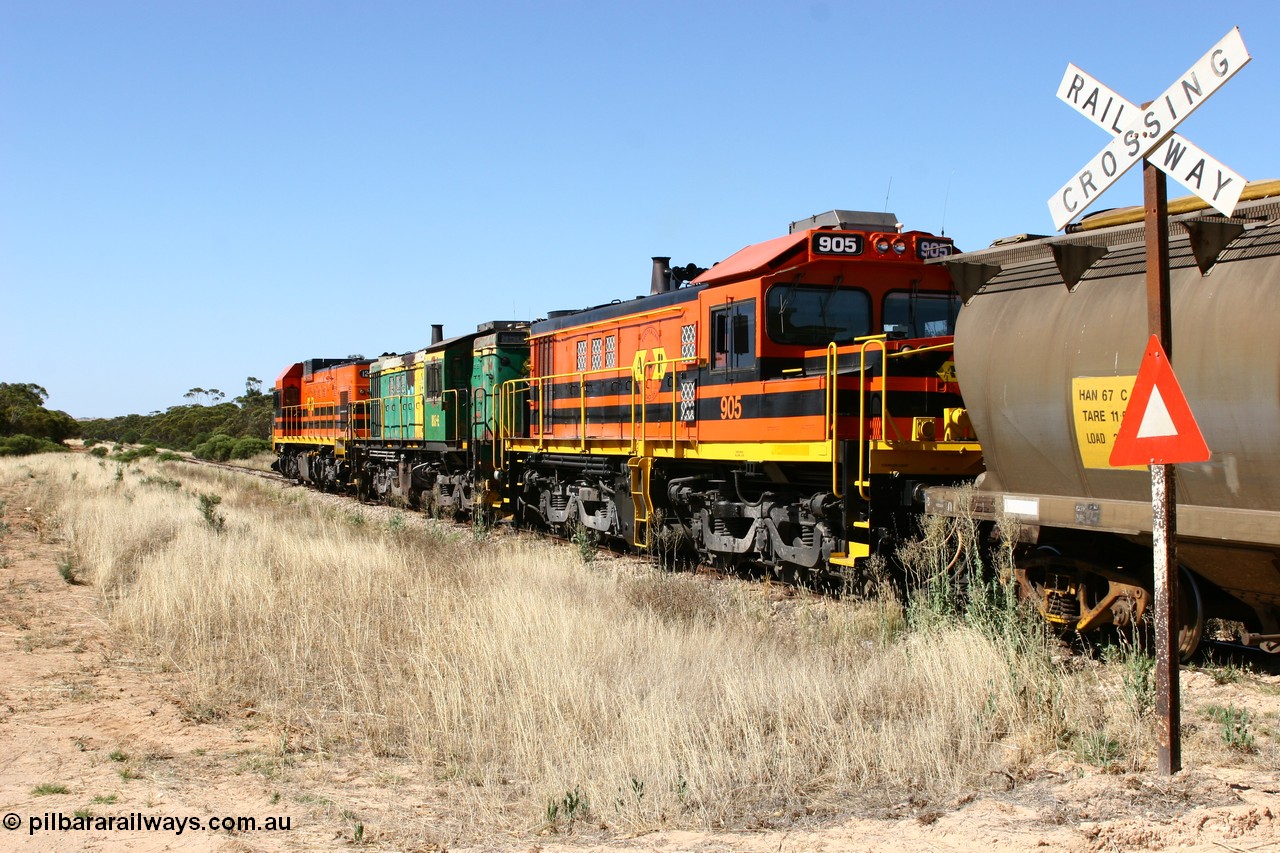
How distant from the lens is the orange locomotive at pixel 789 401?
37.2 ft

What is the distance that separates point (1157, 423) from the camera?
19.3 ft

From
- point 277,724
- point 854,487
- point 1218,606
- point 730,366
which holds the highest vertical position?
point 730,366

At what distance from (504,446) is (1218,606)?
15140 millimetres

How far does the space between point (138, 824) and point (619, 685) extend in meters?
3.29

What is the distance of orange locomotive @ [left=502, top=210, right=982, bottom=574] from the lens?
447 inches

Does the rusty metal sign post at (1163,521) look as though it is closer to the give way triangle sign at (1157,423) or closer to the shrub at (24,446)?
the give way triangle sign at (1157,423)

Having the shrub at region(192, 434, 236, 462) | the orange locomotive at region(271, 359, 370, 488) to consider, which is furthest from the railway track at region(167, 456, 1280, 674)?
the shrub at region(192, 434, 236, 462)

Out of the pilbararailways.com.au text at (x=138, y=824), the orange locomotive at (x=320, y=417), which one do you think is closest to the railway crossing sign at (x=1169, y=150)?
the pilbararailways.com.au text at (x=138, y=824)

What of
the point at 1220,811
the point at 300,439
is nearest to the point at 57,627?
the point at 1220,811

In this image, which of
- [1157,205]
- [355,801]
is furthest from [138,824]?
[1157,205]

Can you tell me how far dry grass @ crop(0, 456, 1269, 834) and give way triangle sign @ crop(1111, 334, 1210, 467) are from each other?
1.77 meters

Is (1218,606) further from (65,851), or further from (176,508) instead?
(176,508)

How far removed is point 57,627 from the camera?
11.5 m

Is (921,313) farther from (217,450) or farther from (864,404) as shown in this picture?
(217,450)
